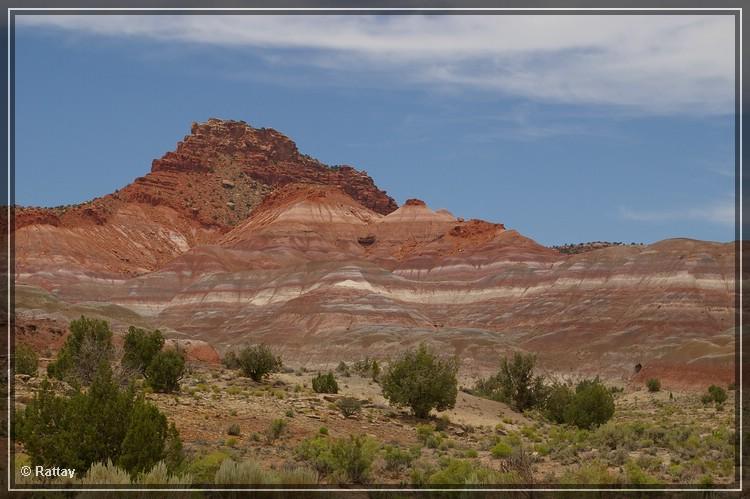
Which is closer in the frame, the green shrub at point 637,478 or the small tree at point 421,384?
the green shrub at point 637,478

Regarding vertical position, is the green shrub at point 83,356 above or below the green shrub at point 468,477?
above

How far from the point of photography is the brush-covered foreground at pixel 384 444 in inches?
704

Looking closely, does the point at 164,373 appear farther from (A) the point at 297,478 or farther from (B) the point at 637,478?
(A) the point at 297,478

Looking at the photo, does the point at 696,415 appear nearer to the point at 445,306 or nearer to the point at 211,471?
the point at 211,471

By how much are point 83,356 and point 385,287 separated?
11096cm

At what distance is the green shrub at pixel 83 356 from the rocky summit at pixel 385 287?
14655 millimetres

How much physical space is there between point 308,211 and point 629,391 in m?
118

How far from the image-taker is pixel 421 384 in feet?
118

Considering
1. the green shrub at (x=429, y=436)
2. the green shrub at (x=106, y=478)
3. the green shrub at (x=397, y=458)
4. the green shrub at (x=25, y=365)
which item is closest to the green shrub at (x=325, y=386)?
the green shrub at (x=429, y=436)

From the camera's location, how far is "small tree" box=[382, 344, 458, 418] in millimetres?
35688

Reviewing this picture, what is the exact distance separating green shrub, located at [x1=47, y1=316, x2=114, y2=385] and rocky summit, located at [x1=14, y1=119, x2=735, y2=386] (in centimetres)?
1465

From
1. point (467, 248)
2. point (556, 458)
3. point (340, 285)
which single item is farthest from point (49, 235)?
point (556, 458)

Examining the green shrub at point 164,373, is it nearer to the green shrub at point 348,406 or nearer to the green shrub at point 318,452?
the green shrub at point 348,406
